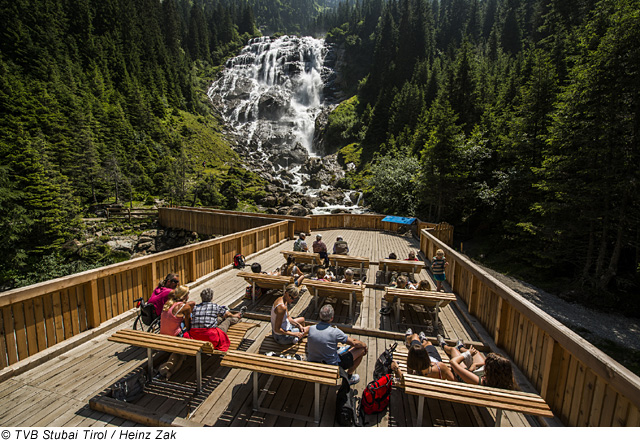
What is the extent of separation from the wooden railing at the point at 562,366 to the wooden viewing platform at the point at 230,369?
0.01 m

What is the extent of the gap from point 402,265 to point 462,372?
549 cm

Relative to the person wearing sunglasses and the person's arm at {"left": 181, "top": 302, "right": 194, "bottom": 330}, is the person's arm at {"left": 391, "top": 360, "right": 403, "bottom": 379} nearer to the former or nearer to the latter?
the person's arm at {"left": 181, "top": 302, "right": 194, "bottom": 330}

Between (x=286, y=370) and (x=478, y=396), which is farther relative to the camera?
(x=286, y=370)

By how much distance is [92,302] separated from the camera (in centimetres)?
502

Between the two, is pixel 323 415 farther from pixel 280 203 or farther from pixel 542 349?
pixel 280 203

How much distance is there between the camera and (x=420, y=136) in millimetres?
33969

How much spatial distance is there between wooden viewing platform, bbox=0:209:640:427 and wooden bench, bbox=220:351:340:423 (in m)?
0.11

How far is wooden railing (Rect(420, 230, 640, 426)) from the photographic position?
2430 mm

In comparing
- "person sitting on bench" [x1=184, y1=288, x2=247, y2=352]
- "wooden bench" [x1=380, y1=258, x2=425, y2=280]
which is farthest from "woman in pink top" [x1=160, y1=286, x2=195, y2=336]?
"wooden bench" [x1=380, y1=258, x2=425, y2=280]

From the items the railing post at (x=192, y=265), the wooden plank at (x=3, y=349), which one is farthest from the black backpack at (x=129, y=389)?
the railing post at (x=192, y=265)

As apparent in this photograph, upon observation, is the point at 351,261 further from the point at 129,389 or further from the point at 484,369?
the point at 129,389

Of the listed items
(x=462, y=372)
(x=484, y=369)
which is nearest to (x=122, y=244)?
(x=462, y=372)

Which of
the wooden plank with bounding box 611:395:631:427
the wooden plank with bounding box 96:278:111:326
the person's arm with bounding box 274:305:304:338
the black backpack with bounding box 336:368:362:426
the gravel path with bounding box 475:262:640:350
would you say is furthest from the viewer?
the gravel path with bounding box 475:262:640:350
